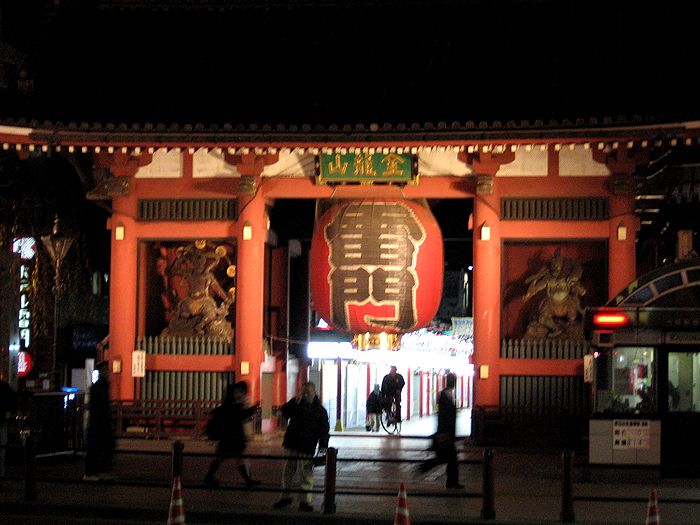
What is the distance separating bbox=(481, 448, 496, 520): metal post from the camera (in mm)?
14251

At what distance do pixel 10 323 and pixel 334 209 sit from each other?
6.72 metres

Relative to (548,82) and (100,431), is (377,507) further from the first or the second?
(548,82)

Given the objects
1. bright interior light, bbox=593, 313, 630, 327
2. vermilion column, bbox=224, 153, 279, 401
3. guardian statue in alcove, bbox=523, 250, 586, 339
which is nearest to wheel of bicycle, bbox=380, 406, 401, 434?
vermilion column, bbox=224, 153, 279, 401


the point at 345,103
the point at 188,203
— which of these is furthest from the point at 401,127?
the point at 188,203

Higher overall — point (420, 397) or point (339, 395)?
point (339, 395)

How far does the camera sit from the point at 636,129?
21.3 m

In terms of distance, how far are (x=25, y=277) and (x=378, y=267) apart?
12.3m

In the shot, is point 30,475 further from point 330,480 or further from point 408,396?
point 408,396

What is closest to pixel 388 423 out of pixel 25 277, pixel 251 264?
pixel 251 264

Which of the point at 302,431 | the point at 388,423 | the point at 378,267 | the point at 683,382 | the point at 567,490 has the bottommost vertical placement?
the point at 388,423

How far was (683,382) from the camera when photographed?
1845cm

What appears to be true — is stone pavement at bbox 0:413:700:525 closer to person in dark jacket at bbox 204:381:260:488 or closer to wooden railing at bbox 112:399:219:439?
person in dark jacket at bbox 204:381:260:488

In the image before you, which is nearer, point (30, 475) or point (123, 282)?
point (30, 475)

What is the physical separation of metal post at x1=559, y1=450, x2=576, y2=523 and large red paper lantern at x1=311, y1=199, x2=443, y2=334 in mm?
8029
